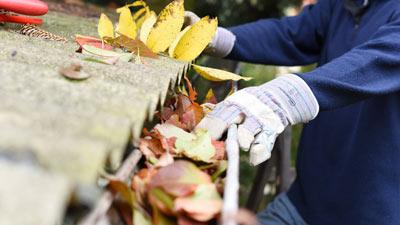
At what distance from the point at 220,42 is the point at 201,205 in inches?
47.6

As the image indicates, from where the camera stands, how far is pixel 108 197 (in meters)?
0.70

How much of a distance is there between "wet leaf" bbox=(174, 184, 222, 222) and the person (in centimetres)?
30

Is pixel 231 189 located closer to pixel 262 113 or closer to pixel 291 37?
pixel 262 113

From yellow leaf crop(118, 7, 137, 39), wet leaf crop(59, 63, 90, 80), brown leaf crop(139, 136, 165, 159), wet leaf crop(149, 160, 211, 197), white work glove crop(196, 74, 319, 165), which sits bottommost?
white work glove crop(196, 74, 319, 165)

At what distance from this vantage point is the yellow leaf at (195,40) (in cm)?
132

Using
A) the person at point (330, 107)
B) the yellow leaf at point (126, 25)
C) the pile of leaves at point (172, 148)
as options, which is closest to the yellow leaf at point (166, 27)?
the pile of leaves at point (172, 148)

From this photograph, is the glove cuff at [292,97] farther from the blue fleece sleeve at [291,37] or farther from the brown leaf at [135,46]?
the blue fleece sleeve at [291,37]

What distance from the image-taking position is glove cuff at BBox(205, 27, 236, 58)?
6.05 feet

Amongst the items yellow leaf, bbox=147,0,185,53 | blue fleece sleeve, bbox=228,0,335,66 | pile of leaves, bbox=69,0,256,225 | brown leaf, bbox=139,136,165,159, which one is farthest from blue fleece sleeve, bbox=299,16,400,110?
blue fleece sleeve, bbox=228,0,335,66

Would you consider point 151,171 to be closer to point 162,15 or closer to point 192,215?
point 192,215

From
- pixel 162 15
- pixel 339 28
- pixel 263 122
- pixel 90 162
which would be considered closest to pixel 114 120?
pixel 90 162

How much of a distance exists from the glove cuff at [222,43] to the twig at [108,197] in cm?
103

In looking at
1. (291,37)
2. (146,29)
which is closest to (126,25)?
(146,29)

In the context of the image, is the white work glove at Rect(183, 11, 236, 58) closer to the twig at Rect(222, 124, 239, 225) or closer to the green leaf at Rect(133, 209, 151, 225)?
the twig at Rect(222, 124, 239, 225)
